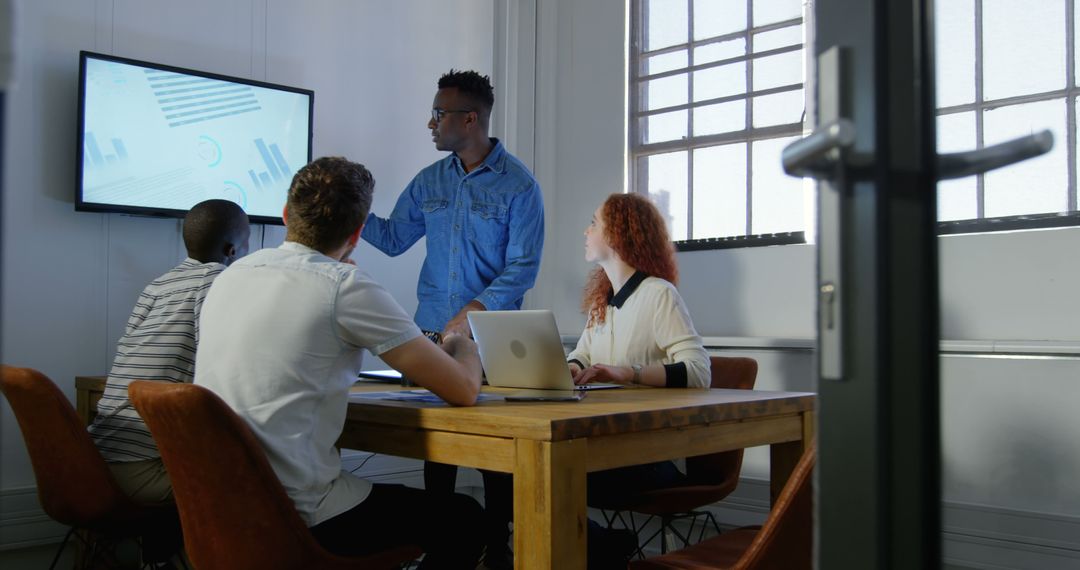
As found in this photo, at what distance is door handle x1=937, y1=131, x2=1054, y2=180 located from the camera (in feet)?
1.92

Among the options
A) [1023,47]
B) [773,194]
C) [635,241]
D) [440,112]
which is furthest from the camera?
[773,194]

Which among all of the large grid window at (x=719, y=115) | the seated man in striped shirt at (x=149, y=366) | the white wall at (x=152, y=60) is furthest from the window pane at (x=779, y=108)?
the seated man in striped shirt at (x=149, y=366)

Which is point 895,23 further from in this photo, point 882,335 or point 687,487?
point 687,487

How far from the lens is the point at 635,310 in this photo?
276 centimetres

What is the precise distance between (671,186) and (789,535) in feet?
8.70

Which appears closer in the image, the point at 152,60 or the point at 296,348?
the point at 296,348

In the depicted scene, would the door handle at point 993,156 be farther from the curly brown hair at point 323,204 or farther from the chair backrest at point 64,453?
the chair backrest at point 64,453

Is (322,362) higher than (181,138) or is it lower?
lower

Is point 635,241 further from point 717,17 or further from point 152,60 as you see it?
point 152,60

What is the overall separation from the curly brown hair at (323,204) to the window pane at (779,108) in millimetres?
2238

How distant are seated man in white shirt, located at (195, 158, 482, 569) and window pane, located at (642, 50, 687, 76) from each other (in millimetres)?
2461

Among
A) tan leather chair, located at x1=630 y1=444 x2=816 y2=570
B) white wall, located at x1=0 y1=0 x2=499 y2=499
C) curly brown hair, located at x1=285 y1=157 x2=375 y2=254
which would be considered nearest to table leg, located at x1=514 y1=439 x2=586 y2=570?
tan leather chair, located at x1=630 y1=444 x2=816 y2=570

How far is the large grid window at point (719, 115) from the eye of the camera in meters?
3.66

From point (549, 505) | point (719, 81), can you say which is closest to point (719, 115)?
point (719, 81)
